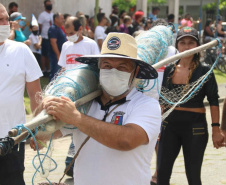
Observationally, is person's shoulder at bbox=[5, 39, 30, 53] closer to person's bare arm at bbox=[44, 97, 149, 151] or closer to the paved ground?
person's bare arm at bbox=[44, 97, 149, 151]

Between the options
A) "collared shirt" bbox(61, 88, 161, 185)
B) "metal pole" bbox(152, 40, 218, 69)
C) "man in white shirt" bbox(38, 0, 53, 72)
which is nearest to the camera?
"collared shirt" bbox(61, 88, 161, 185)

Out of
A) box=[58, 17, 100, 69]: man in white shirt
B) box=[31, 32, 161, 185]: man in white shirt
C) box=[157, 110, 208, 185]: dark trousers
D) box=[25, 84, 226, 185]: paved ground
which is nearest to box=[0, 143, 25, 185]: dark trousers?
box=[31, 32, 161, 185]: man in white shirt

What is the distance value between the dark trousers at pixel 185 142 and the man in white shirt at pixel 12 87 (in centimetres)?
158

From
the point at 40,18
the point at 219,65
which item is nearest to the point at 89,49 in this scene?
the point at 40,18

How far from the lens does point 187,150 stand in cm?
563

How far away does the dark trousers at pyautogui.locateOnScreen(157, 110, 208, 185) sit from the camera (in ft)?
18.2

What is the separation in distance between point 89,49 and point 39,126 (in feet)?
18.1

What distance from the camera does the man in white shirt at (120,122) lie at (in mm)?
3264

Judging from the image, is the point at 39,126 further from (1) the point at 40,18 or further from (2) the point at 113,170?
(1) the point at 40,18

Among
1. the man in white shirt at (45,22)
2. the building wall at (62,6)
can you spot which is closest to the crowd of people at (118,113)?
the man in white shirt at (45,22)

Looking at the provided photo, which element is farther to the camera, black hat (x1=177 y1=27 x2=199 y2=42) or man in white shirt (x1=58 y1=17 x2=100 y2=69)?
man in white shirt (x1=58 y1=17 x2=100 y2=69)

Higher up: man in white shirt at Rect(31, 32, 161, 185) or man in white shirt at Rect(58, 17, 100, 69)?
man in white shirt at Rect(31, 32, 161, 185)

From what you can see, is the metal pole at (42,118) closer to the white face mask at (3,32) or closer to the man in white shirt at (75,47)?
the white face mask at (3,32)

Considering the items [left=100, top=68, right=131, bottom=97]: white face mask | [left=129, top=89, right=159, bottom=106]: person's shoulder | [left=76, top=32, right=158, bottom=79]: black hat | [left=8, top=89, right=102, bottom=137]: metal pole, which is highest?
[left=76, top=32, right=158, bottom=79]: black hat
